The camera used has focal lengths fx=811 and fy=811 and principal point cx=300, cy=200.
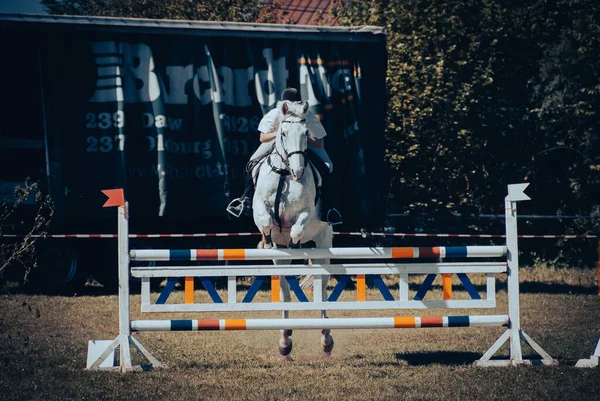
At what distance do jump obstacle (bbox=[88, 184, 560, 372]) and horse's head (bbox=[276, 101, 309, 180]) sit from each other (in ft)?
2.74

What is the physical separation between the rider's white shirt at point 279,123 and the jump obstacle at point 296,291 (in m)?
1.41

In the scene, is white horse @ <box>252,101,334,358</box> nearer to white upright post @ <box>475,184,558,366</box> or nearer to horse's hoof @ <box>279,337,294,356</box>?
horse's hoof @ <box>279,337,294,356</box>

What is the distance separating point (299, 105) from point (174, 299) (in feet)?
21.0

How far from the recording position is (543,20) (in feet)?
77.3

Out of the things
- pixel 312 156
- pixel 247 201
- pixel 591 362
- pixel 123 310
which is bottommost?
pixel 591 362

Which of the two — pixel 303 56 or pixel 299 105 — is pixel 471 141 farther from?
pixel 299 105

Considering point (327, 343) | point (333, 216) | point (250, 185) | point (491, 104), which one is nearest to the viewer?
point (327, 343)

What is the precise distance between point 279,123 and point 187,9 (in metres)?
17.0

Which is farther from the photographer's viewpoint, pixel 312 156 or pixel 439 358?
pixel 312 156

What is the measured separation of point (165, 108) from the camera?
13.7 metres

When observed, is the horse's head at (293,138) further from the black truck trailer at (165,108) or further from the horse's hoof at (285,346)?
the black truck trailer at (165,108)

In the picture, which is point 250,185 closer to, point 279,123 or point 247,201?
point 247,201

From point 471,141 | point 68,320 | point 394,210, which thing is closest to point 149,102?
point 68,320

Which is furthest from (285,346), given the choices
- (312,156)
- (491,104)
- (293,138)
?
(491,104)
